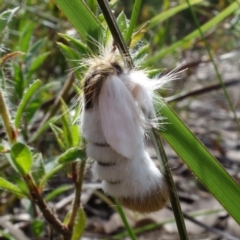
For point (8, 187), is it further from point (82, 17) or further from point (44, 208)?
point (82, 17)

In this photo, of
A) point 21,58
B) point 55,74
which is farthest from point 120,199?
point 55,74

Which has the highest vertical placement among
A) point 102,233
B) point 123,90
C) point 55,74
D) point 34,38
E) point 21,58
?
point 34,38

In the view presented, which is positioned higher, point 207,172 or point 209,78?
point 209,78

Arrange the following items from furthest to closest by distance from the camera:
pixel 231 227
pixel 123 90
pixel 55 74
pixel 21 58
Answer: pixel 55 74, pixel 231 227, pixel 21 58, pixel 123 90

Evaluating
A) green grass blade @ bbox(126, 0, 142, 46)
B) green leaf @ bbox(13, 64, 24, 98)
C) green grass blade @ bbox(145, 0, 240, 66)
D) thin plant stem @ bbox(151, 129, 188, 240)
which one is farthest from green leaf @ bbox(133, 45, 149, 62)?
green grass blade @ bbox(145, 0, 240, 66)

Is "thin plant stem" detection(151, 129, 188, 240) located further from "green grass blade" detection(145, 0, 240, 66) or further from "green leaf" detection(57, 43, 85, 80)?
"green grass blade" detection(145, 0, 240, 66)

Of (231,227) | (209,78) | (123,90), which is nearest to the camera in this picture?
(123,90)

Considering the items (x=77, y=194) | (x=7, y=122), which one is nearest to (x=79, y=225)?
(x=77, y=194)

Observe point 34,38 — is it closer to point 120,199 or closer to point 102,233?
point 102,233
